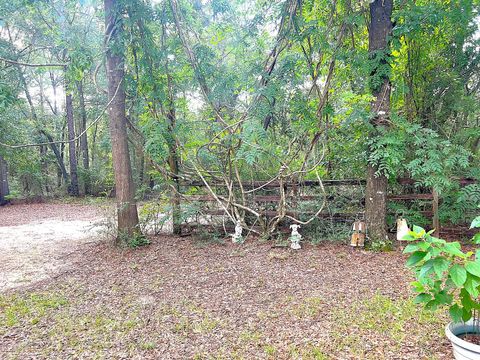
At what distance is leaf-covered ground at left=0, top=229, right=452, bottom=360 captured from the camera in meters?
2.14

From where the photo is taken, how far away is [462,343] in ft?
5.39

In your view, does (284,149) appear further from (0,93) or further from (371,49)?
(0,93)

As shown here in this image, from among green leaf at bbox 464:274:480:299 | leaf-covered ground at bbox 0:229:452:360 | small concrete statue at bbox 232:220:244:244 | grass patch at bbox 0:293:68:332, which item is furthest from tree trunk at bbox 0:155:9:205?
green leaf at bbox 464:274:480:299

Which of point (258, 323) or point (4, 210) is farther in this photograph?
point (4, 210)

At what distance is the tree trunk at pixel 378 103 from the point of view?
393cm

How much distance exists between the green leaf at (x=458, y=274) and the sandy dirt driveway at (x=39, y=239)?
162 inches

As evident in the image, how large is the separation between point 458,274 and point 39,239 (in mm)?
6377

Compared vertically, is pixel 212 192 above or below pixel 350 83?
below

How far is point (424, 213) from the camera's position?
4551 millimetres

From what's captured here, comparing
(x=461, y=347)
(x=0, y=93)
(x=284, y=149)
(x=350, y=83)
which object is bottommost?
(x=461, y=347)

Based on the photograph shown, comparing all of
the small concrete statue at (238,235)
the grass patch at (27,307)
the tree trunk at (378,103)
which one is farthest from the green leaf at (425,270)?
the small concrete statue at (238,235)

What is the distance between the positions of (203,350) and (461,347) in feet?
5.19

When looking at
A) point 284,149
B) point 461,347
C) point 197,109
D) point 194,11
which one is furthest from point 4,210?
point 461,347

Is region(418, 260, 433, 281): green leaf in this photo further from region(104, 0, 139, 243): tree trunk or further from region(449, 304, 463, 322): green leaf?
region(104, 0, 139, 243): tree trunk
